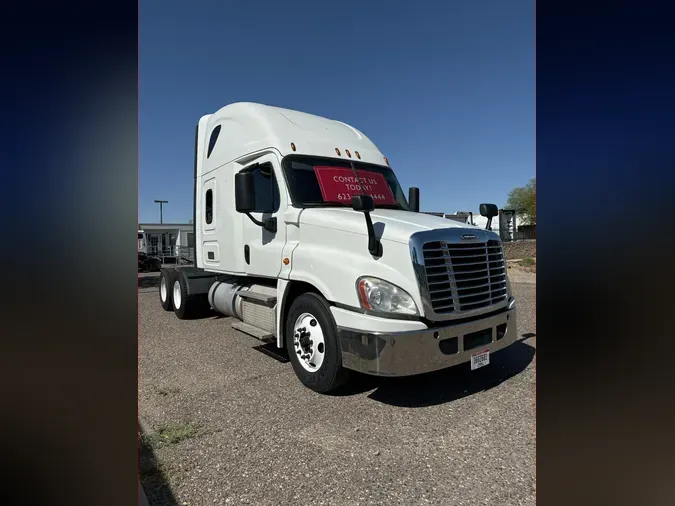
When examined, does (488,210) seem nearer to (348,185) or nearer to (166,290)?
(348,185)

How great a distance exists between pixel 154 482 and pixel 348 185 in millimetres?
3507

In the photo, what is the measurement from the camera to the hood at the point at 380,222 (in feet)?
11.4

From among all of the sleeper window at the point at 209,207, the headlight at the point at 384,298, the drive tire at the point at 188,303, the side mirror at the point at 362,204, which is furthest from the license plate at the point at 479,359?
the drive tire at the point at 188,303

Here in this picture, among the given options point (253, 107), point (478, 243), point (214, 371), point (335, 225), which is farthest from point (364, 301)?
point (253, 107)

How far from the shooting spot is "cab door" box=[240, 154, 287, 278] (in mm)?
4484

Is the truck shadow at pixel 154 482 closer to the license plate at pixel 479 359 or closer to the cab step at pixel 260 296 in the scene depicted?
the cab step at pixel 260 296

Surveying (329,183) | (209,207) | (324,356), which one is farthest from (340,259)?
(209,207)

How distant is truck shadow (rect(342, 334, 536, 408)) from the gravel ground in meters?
0.01

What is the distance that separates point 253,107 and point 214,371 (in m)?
3.44

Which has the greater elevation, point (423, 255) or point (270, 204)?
point (270, 204)

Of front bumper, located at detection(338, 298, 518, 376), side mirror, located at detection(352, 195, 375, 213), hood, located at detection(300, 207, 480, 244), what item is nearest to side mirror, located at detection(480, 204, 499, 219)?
hood, located at detection(300, 207, 480, 244)

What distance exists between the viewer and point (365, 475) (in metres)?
2.37

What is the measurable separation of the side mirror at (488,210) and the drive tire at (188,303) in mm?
5356
